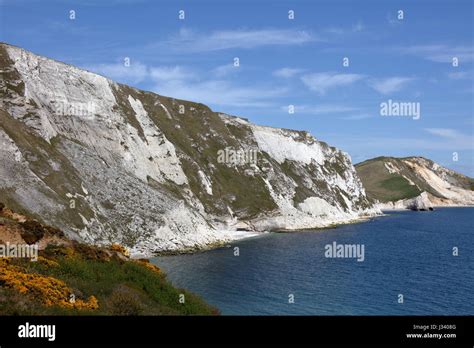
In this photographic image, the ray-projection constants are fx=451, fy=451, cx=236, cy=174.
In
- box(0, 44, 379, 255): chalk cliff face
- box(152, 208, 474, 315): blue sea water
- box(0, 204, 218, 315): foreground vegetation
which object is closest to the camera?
box(0, 204, 218, 315): foreground vegetation

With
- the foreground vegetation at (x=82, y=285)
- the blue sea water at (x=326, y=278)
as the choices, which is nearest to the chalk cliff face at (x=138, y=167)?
the blue sea water at (x=326, y=278)

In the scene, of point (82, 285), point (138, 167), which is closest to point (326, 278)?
point (82, 285)

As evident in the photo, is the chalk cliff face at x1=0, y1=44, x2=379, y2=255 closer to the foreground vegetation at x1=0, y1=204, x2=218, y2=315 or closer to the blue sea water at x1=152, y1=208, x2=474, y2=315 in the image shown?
the blue sea water at x1=152, y1=208, x2=474, y2=315

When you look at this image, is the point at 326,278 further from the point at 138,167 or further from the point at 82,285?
the point at 138,167

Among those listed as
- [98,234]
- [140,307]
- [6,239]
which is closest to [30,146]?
[98,234]

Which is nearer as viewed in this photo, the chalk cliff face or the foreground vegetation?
the foreground vegetation

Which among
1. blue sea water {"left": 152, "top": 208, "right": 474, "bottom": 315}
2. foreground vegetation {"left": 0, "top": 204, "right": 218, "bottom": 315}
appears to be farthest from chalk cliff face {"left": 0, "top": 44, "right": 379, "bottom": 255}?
foreground vegetation {"left": 0, "top": 204, "right": 218, "bottom": 315}

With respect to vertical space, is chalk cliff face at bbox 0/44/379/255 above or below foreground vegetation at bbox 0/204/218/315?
above

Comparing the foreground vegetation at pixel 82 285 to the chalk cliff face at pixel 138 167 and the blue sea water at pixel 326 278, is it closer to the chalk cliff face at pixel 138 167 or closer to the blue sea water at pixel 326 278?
the blue sea water at pixel 326 278
